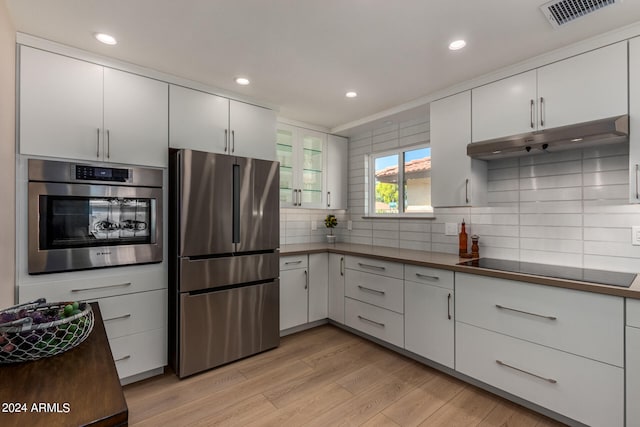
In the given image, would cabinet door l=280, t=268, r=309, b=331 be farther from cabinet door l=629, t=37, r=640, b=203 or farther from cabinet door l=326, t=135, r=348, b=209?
cabinet door l=629, t=37, r=640, b=203

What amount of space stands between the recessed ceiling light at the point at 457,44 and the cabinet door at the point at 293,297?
2.28m

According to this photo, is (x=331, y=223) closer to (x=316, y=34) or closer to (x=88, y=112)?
(x=316, y=34)

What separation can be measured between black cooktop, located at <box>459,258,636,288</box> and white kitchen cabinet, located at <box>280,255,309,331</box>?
1.54m

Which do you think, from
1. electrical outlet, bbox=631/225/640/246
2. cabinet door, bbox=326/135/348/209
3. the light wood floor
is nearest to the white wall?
the light wood floor

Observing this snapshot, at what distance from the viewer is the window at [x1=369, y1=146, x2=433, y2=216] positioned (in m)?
3.29

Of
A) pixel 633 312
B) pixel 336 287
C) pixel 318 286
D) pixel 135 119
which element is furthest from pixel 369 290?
pixel 135 119

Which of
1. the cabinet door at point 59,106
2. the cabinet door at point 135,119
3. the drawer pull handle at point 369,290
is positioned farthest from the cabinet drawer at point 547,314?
the cabinet door at point 59,106

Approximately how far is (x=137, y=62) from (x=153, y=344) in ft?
6.76

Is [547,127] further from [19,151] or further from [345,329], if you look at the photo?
[19,151]

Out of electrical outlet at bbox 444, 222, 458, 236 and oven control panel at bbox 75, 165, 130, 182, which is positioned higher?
oven control panel at bbox 75, 165, 130, 182

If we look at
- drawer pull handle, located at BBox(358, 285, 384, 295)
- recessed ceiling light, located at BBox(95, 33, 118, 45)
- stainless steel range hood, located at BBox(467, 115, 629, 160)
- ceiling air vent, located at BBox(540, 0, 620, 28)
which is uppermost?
recessed ceiling light, located at BBox(95, 33, 118, 45)

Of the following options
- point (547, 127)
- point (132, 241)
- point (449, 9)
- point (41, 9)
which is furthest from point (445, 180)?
point (41, 9)

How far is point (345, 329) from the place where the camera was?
333cm

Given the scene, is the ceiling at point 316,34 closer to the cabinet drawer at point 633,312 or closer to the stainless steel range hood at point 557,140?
the stainless steel range hood at point 557,140
